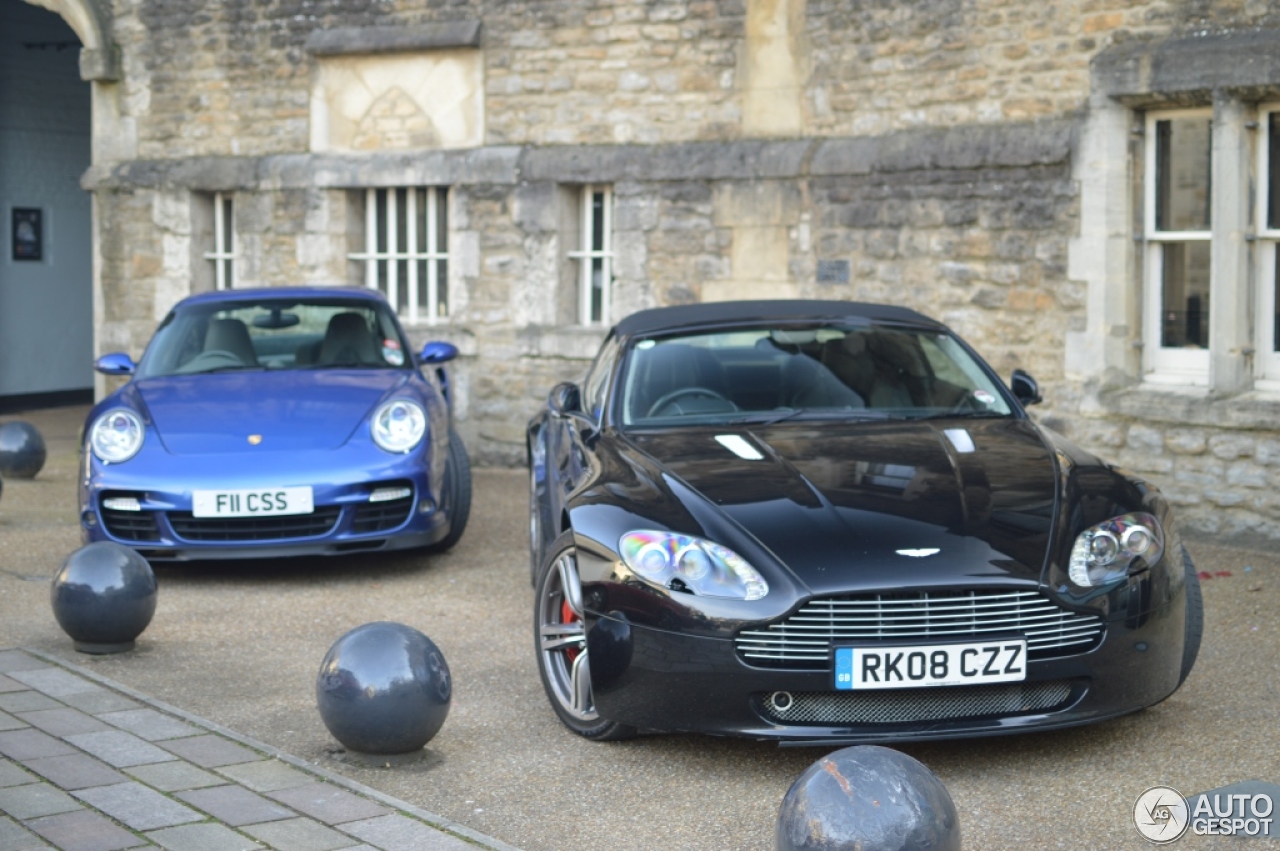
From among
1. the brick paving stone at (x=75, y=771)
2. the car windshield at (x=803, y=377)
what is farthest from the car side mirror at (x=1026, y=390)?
the brick paving stone at (x=75, y=771)

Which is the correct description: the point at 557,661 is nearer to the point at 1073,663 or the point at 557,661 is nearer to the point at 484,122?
the point at 1073,663

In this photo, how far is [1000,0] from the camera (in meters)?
10.5

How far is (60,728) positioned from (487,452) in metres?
8.45

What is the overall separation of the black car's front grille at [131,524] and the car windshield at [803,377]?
9.24ft

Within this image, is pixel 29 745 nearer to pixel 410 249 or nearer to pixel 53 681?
pixel 53 681

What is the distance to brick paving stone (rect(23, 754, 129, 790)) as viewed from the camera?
15.5 ft

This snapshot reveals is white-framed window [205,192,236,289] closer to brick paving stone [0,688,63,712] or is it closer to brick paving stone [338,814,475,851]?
brick paving stone [0,688,63,712]

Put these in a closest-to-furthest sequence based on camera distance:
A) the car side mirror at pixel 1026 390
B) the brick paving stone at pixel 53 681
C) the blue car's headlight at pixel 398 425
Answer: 1. the brick paving stone at pixel 53 681
2. the car side mirror at pixel 1026 390
3. the blue car's headlight at pixel 398 425

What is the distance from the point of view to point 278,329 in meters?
9.78

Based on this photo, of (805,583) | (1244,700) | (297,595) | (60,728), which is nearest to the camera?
(805,583)

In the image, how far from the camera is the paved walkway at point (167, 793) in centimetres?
424

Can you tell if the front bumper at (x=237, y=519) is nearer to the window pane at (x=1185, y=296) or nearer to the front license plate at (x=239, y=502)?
the front license plate at (x=239, y=502)

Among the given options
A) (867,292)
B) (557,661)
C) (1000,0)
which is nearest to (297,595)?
(557,661)

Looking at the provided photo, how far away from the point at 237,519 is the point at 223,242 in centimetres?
798
